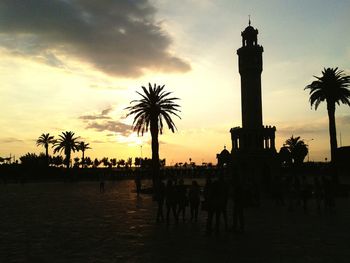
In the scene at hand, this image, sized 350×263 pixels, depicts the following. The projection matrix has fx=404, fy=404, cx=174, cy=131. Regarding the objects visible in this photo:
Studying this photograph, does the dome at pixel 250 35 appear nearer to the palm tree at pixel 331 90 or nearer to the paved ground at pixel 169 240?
the palm tree at pixel 331 90

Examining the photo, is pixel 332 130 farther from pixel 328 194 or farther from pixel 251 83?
pixel 251 83

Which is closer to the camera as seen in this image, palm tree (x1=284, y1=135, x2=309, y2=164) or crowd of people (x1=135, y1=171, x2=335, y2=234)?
crowd of people (x1=135, y1=171, x2=335, y2=234)

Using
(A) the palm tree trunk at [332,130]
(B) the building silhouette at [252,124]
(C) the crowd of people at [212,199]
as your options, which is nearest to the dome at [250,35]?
(B) the building silhouette at [252,124]

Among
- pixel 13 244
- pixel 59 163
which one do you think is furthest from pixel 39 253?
pixel 59 163

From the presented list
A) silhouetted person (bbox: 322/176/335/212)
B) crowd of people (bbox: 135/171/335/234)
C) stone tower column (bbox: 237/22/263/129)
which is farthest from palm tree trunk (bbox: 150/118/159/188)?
stone tower column (bbox: 237/22/263/129)

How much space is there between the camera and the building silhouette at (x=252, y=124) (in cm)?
5925

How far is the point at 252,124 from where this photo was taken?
209 feet

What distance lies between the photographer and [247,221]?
17438mm

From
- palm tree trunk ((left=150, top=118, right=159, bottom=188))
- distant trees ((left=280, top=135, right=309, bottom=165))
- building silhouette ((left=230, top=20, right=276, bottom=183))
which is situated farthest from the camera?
distant trees ((left=280, top=135, right=309, bottom=165))

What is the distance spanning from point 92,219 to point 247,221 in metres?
7.22

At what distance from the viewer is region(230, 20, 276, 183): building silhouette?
5925cm

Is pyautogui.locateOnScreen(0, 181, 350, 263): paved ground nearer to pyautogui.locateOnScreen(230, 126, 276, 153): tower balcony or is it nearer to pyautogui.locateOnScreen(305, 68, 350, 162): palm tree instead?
pyautogui.locateOnScreen(305, 68, 350, 162): palm tree

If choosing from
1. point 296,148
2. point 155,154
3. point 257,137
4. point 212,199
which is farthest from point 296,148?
point 212,199

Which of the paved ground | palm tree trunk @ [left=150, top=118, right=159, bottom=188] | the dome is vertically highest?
the dome
